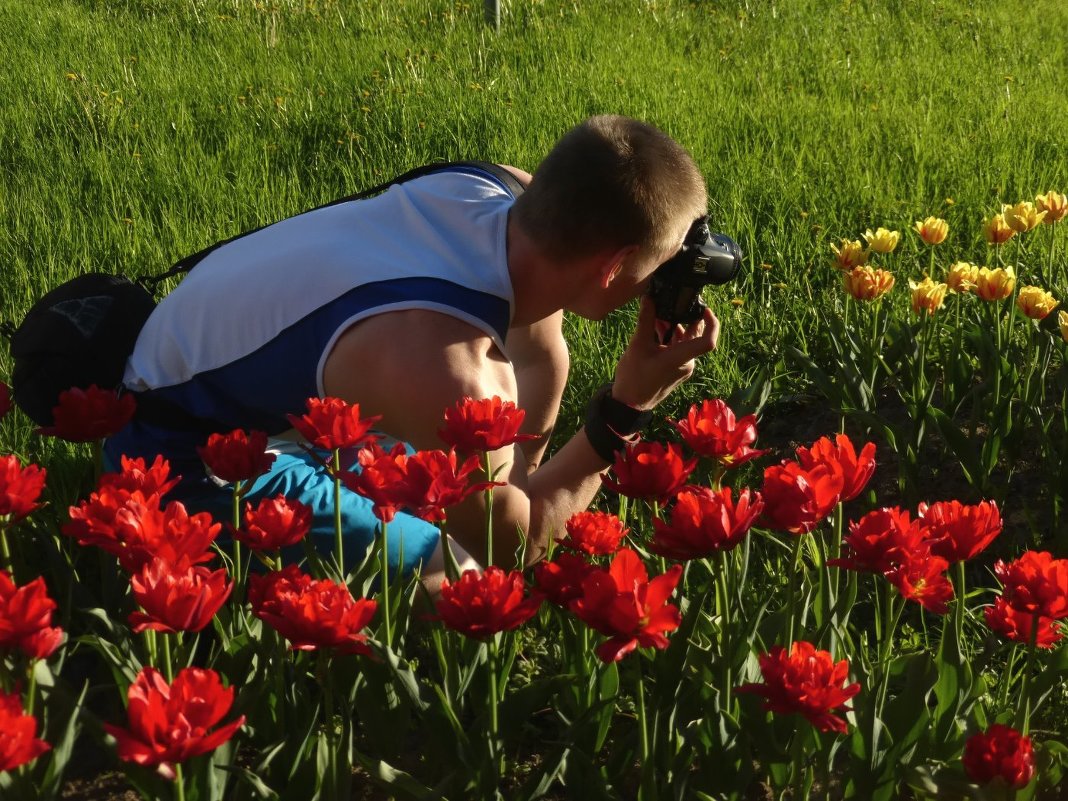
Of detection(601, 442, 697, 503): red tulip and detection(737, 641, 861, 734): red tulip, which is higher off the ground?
detection(601, 442, 697, 503): red tulip

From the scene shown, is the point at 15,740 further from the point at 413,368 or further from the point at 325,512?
the point at 325,512

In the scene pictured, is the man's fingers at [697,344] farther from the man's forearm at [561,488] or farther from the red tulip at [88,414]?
the red tulip at [88,414]

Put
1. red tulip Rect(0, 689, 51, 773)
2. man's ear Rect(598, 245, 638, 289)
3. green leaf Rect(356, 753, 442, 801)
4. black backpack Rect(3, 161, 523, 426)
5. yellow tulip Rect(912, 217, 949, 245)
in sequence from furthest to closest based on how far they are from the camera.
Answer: yellow tulip Rect(912, 217, 949, 245) → black backpack Rect(3, 161, 523, 426) → man's ear Rect(598, 245, 638, 289) → green leaf Rect(356, 753, 442, 801) → red tulip Rect(0, 689, 51, 773)

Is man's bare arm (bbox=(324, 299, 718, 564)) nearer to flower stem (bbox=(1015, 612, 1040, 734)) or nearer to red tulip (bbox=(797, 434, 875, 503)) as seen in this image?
red tulip (bbox=(797, 434, 875, 503))

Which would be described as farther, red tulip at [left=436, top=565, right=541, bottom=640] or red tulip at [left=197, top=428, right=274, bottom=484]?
red tulip at [left=197, top=428, right=274, bottom=484]

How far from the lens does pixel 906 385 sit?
2.88 meters

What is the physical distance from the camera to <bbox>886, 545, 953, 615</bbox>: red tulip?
1.39m

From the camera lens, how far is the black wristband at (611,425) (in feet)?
7.16

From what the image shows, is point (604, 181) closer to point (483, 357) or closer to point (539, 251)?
point (539, 251)

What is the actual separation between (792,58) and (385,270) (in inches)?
166

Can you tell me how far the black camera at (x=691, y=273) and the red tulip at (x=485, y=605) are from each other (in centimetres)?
98

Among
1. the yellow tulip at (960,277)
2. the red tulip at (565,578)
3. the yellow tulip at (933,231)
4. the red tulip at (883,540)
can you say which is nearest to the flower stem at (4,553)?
the red tulip at (565,578)

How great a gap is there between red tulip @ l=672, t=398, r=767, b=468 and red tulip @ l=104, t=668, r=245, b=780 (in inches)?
27.1

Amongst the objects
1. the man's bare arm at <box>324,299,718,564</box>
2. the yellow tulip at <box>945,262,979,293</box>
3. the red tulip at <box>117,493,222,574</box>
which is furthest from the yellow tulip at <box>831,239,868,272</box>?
the red tulip at <box>117,493,222,574</box>
